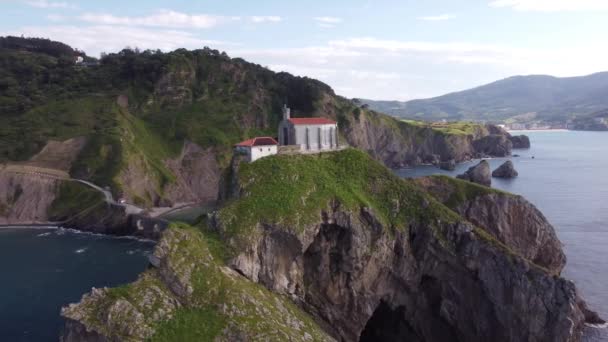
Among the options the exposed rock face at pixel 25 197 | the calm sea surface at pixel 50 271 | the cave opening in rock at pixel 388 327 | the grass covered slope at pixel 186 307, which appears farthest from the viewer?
the exposed rock face at pixel 25 197

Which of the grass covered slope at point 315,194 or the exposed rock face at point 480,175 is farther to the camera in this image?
the exposed rock face at point 480,175

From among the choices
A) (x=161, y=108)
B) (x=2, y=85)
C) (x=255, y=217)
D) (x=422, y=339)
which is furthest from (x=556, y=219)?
(x=2, y=85)

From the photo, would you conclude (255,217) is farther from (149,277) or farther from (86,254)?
(86,254)

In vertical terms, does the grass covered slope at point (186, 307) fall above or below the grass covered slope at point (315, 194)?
below

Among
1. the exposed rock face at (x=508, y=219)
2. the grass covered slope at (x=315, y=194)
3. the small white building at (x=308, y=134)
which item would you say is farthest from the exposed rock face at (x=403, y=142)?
the grass covered slope at (x=315, y=194)

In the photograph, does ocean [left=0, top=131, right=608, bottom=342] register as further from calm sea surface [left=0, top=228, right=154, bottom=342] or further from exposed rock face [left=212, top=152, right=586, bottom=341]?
exposed rock face [left=212, top=152, right=586, bottom=341]

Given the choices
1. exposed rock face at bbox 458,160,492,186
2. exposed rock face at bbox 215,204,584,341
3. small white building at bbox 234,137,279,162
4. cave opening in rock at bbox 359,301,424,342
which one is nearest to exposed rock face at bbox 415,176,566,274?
exposed rock face at bbox 215,204,584,341

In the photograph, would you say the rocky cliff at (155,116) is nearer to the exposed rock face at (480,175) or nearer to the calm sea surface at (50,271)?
the calm sea surface at (50,271)
